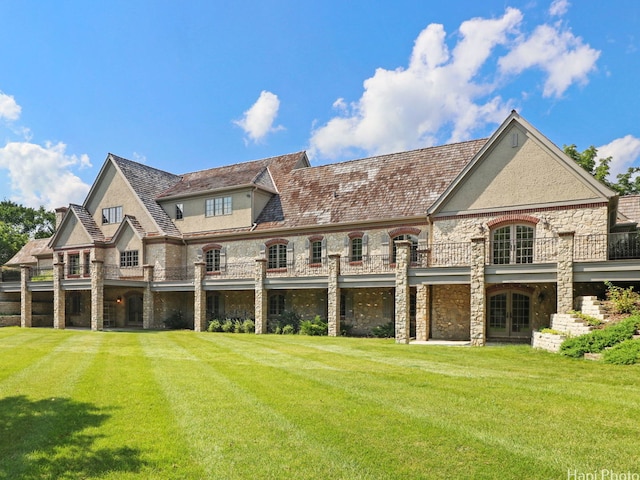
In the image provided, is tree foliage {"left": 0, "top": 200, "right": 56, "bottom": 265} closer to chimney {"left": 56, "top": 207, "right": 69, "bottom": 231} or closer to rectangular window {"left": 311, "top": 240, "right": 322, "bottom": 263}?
chimney {"left": 56, "top": 207, "right": 69, "bottom": 231}

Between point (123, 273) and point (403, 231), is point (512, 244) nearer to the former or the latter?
point (403, 231)

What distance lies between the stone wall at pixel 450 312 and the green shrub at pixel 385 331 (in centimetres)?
197

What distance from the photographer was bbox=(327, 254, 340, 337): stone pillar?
22094 millimetres

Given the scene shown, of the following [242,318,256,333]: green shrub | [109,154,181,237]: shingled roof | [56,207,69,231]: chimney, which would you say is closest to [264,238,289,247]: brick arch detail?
[242,318,256,333]: green shrub

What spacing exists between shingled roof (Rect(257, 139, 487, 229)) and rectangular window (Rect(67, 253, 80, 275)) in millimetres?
14870

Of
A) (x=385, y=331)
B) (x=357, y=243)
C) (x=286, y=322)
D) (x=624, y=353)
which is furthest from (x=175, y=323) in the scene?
(x=624, y=353)

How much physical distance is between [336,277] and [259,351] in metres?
7.13

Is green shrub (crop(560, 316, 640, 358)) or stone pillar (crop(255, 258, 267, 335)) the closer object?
green shrub (crop(560, 316, 640, 358))

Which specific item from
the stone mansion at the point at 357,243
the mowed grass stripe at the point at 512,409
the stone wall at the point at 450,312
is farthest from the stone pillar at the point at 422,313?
the mowed grass stripe at the point at 512,409

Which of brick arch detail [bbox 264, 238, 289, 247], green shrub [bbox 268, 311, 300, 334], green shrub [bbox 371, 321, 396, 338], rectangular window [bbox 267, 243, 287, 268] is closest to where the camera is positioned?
green shrub [bbox 371, 321, 396, 338]

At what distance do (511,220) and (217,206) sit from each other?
1822cm

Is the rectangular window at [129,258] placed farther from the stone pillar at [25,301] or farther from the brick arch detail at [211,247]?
the stone pillar at [25,301]

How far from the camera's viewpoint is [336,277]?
72.6 ft

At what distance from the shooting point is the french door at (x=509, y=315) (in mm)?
20000
